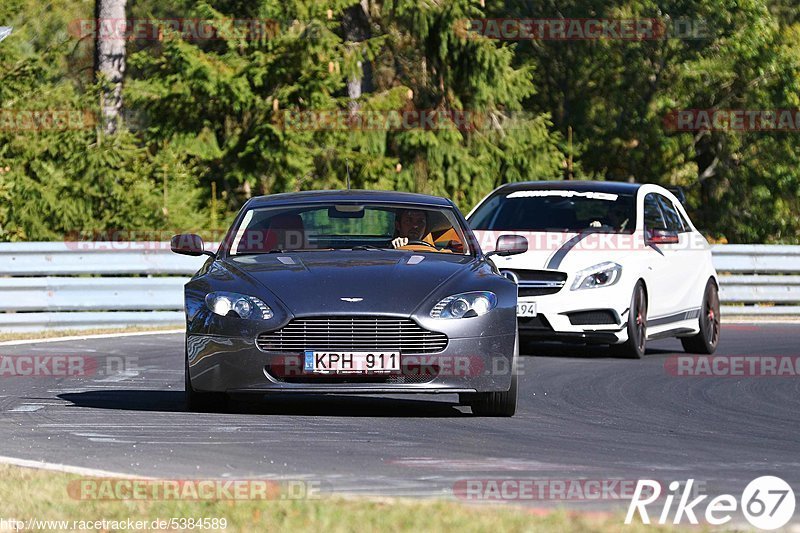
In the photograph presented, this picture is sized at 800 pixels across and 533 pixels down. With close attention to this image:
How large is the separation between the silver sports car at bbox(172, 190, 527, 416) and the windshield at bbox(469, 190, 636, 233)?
19.0 ft

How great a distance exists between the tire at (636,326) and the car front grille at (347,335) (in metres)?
5.96

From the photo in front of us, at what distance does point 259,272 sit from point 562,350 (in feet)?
23.8

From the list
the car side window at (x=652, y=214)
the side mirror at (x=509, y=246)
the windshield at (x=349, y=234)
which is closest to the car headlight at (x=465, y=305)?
the windshield at (x=349, y=234)

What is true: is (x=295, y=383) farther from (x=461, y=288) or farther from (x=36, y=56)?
(x=36, y=56)

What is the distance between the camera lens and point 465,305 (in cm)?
1005

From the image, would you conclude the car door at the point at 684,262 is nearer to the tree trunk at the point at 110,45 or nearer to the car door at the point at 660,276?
the car door at the point at 660,276

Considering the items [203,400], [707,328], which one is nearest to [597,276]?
[707,328]

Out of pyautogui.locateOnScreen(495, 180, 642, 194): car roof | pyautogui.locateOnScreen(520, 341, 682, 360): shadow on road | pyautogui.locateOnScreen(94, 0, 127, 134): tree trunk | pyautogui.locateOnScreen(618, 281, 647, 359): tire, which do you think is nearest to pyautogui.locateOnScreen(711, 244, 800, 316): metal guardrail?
pyautogui.locateOnScreen(520, 341, 682, 360): shadow on road

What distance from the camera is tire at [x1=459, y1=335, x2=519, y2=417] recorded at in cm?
1033

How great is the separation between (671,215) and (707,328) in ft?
3.99

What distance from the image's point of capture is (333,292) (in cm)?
996

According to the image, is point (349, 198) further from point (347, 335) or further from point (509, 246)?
point (347, 335)

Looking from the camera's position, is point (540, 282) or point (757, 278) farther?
point (757, 278)

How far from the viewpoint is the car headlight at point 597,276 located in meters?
15.4
